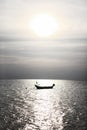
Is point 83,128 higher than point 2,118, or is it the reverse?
point 2,118

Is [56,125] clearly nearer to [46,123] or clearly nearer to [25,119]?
[46,123]

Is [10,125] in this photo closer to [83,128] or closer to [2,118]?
[2,118]

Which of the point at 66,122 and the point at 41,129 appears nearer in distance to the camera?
the point at 41,129

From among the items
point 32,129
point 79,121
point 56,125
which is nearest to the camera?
point 32,129

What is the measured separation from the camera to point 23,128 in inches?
3012

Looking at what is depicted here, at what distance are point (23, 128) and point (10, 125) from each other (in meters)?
6.23

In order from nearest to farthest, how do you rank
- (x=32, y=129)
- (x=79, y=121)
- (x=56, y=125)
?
(x=32, y=129)
(x=56, y=125)
(x=79, y=121)

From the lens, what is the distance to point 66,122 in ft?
283

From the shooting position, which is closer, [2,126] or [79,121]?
[2,126]

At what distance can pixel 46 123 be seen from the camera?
3425 inches

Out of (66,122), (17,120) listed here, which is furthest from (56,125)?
(17,120)

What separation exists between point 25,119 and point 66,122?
57.6ft

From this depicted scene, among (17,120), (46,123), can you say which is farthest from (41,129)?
(17,120)

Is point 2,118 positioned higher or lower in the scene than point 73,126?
higher
